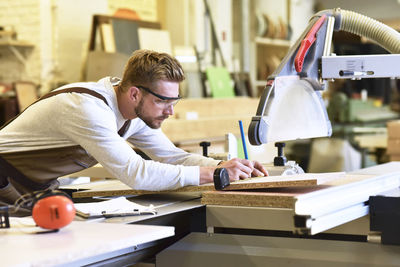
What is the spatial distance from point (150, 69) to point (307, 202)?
88 centimetres

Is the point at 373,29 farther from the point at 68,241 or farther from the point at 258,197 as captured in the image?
the point at 68,241

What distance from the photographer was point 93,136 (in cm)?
224

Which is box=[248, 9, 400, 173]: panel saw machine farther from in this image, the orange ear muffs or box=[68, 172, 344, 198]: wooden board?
the orange ear muffs

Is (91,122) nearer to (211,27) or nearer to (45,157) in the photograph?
(45,157)

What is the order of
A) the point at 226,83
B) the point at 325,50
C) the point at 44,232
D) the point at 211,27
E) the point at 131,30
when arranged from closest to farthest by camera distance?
1. the point at 44,232
2. the point at 325,50
3. the point at 131,30
4. the point at 226,83
5. the point at 211,27

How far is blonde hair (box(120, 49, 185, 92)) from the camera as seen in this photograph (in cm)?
238


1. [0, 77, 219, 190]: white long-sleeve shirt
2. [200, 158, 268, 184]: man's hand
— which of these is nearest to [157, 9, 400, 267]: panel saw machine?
[200, 158, 268, 184]: man's hand

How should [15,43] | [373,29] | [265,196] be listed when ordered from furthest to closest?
1. [15,43]
2. [373,29]
3. [265,196]

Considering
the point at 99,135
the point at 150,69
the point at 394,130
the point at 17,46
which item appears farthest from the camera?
the point at 17,46

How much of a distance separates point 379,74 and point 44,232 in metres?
1.33

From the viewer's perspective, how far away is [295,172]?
2.53 metres

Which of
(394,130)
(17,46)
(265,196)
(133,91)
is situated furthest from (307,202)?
(17,46)

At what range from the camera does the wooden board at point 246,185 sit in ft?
6.72

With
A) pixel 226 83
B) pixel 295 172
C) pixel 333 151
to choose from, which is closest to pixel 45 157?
pixel 295 172
